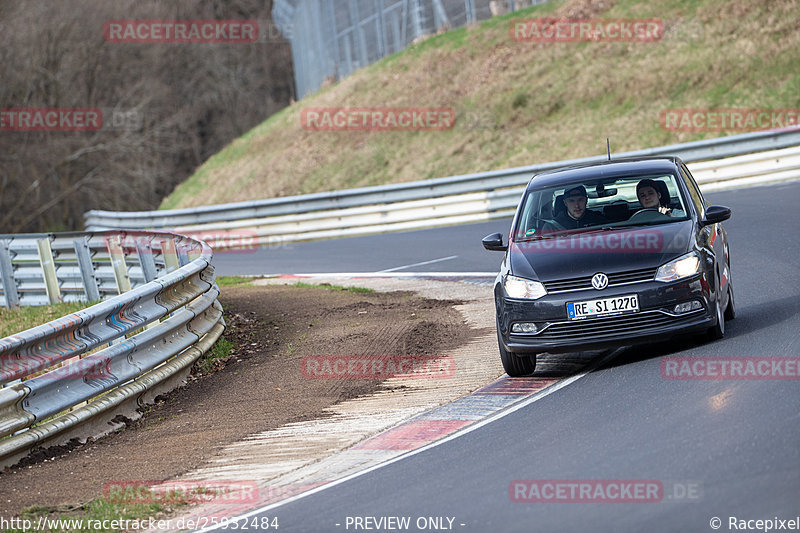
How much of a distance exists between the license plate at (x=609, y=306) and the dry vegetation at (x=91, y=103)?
4380 cm

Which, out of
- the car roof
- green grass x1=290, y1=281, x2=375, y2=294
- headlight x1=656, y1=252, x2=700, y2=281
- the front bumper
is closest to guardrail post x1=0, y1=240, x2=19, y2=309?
green grass x1=290, y1=281, x2=375, y2=294

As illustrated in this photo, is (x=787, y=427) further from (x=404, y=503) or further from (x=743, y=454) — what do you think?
(x=404, y=503)

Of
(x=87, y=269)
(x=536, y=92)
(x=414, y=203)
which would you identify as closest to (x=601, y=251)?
(x=87, y=269)

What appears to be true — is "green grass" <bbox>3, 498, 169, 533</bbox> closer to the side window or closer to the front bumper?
the front bumper

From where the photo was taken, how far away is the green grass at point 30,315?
14.5 metres

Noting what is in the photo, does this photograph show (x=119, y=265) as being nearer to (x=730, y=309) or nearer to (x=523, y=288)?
(x=523, y=288)

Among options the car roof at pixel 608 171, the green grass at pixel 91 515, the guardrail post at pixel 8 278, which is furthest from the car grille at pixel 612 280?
the guardrail post at pixel 8 278

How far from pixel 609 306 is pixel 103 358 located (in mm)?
4045

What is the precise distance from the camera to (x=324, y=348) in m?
11.1

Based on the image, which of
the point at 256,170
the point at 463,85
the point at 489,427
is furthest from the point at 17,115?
the point at 489,427

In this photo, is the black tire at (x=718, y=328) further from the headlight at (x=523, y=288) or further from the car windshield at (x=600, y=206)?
the headlight at (x=523, y=288)

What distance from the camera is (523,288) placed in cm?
867

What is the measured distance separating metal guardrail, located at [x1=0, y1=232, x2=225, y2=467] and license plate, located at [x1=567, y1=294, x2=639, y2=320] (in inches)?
149

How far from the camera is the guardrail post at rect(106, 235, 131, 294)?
51.9ft
